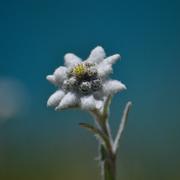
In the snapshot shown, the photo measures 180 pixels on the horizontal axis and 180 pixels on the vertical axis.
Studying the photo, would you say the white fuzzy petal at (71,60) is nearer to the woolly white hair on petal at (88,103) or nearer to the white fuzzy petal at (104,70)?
the white fuzzy petal at (104,70)

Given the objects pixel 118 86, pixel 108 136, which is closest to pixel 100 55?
pixel 118 86

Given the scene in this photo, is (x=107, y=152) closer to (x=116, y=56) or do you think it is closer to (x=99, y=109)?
(x=99, y=109)

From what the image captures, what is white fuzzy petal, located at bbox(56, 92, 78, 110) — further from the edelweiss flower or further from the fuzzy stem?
the fuzzy stem

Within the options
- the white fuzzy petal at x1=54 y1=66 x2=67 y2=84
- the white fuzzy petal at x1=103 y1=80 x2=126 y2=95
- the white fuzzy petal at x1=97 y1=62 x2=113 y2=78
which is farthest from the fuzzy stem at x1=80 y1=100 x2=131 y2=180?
the white fuzzy petal at x1=54 y1=66 x2=67 y2=84

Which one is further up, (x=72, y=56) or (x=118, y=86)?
(x=72, y=56)

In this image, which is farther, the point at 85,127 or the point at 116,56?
the point at 116,56

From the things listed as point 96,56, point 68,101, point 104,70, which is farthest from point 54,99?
point 96,56

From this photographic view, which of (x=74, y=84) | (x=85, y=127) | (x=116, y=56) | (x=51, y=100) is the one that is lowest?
(x=85, y=127)
